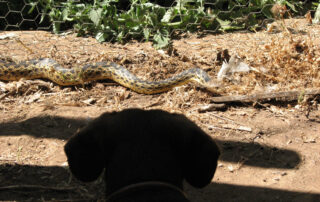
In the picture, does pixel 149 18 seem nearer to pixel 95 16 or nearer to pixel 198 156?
pixel 95 16

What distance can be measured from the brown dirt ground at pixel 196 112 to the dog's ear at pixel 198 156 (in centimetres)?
121

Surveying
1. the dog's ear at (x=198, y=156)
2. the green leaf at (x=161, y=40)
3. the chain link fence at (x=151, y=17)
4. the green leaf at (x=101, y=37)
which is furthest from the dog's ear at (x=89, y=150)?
the green leaf at (x=101, y=37)

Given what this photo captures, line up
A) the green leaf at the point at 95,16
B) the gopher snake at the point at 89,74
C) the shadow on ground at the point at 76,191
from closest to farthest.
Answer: the shadow on ground at the point at 76,191, the gopher snake at the point at 89,74, the green leaf at the point at 95,16

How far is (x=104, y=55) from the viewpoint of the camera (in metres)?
5.16

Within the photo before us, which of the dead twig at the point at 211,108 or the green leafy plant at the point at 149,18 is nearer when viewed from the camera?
the dead twig at the point at 211,108

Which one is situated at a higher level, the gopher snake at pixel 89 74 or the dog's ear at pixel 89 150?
the dog's ear at pixel 89 150

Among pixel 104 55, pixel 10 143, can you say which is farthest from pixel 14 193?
pixel 104 55

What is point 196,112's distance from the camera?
4.10 meters

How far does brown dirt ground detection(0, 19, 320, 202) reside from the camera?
2.96 meters

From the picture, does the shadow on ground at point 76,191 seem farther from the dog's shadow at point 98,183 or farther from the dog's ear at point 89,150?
the dog's ear at point 89,150

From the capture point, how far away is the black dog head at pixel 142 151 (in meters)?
1.59

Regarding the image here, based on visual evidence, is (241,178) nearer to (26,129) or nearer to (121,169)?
(121,169)

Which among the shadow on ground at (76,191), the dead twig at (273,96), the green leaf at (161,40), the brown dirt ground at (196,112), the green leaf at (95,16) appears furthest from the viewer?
the green leaf at (95,16)

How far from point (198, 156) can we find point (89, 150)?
516 mm
